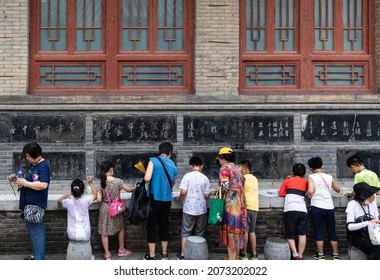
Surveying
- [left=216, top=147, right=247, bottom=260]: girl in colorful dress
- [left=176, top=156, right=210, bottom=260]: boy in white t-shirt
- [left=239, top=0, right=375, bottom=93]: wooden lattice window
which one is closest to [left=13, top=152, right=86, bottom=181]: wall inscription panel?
[left=176, top=156, right=210, bottom=260]: boy in white t-shirt

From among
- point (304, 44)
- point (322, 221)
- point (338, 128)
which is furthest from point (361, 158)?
point (322, 221)

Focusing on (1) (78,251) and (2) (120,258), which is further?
(2) (120,258)

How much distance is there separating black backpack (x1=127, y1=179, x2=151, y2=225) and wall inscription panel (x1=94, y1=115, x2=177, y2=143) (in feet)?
9.60

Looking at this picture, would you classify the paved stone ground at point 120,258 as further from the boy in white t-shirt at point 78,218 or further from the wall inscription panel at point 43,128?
the wall inscription panel at point 43,128

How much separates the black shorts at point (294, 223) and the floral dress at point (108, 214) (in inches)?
100

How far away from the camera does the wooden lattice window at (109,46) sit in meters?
8.95

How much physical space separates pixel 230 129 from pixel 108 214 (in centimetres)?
355

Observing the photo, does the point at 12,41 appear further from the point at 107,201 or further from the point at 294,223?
the point at 294,223

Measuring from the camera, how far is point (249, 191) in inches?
243

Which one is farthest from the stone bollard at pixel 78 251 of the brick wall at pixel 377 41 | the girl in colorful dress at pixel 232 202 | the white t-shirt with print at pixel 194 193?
the brick wall at pixel 377 41

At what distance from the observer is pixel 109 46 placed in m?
8.93

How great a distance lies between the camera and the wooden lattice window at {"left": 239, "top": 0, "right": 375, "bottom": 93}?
9.06m

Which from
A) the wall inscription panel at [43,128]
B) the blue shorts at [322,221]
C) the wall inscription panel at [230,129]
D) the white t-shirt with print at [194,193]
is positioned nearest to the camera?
the white t-shirt with print at [194,193]

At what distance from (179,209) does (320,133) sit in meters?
3.88
